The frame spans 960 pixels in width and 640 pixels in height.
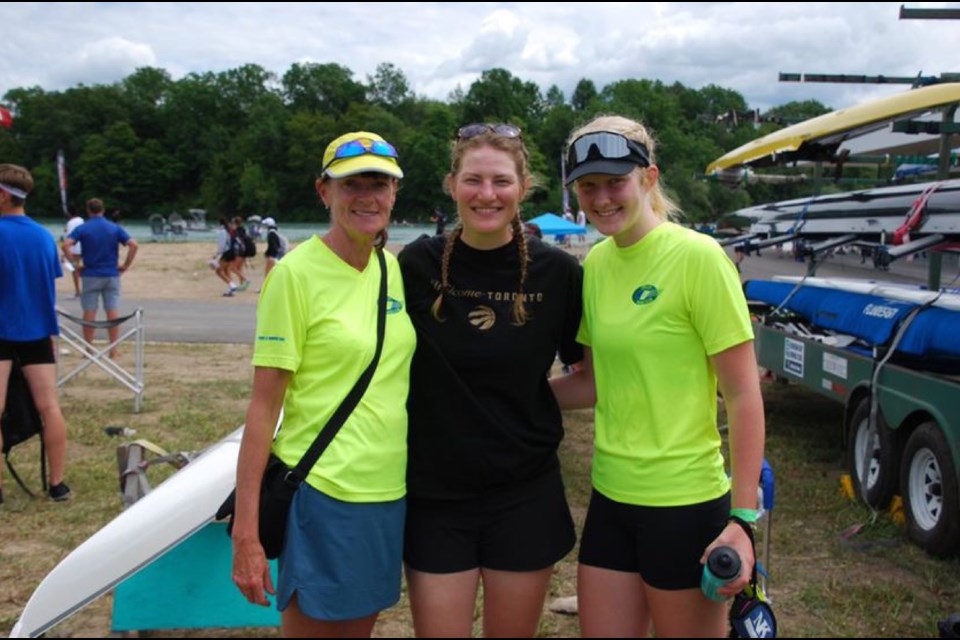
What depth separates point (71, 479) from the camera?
239 inches

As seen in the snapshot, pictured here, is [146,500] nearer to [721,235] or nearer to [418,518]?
[418,518]

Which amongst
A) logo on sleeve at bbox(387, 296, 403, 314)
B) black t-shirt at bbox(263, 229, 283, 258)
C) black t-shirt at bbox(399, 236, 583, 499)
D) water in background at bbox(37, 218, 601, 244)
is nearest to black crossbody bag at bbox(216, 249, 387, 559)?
logo on sleeve at bbox(387, 296, 403, 314)

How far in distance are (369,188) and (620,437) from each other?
3.46 feet

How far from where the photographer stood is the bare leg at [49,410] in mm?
5379

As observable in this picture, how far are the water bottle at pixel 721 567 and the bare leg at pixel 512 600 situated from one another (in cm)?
53

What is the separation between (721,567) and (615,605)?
1.38 ft

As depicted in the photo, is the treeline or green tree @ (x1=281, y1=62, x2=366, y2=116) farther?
green tree @ (x1=281, y1=62, x2=366, y2=116)

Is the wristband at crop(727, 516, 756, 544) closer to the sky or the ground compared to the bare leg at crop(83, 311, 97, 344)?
closer to the sky

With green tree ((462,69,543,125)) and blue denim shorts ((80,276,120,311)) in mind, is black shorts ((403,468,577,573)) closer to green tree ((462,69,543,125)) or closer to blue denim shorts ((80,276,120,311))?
blue denim shorts ((80,276,120,311))

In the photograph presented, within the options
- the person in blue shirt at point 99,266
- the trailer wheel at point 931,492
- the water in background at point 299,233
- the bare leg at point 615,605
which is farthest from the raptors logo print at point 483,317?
the water in background at point 299,233

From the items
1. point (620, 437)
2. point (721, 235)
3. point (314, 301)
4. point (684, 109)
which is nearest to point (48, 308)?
point (314, 301)

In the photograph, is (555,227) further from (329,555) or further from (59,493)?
(329,555)

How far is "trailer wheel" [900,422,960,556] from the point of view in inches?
181

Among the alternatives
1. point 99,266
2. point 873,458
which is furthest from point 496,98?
point 873,458
